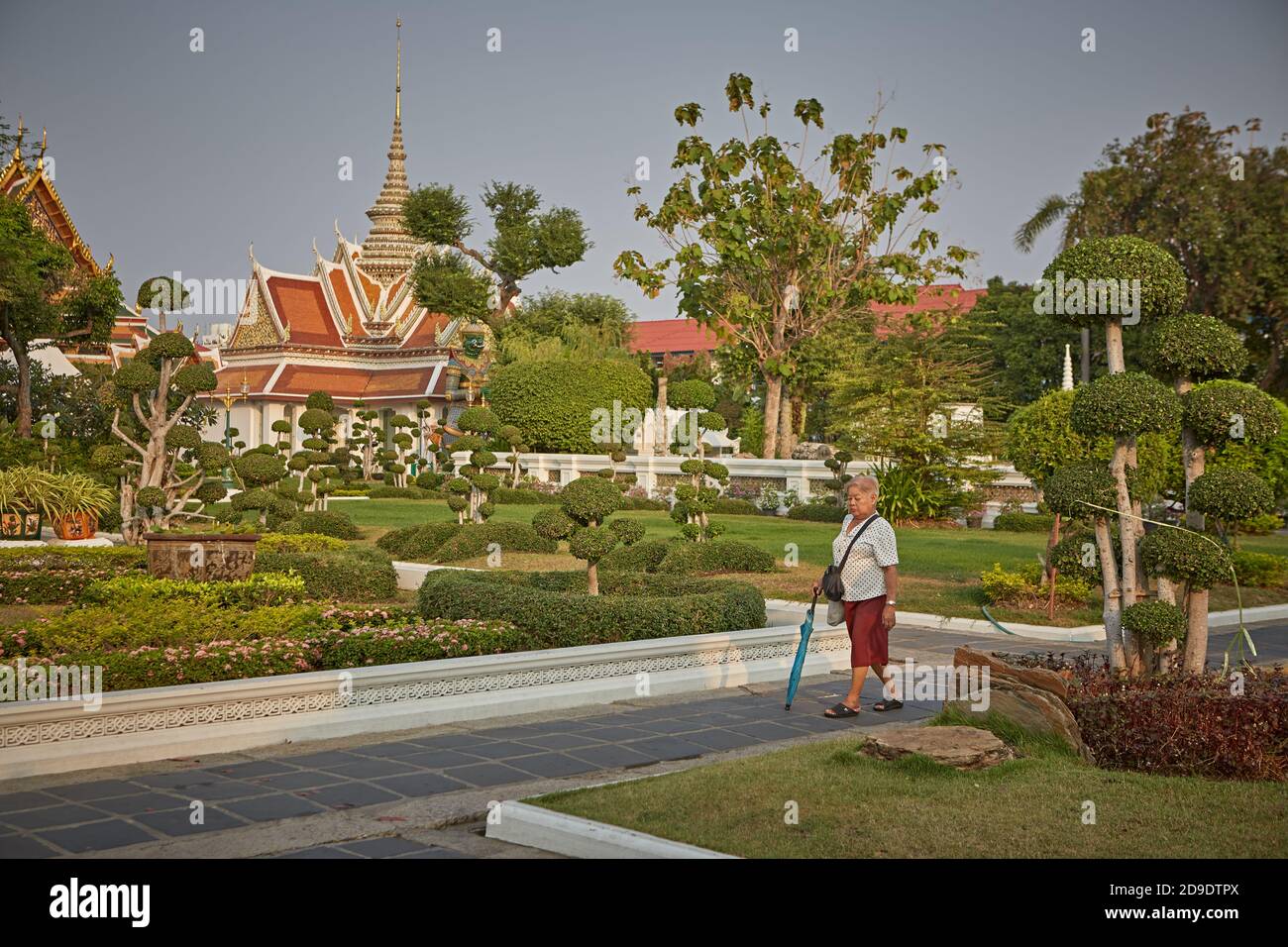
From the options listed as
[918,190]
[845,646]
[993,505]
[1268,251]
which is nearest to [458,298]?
[918,190]

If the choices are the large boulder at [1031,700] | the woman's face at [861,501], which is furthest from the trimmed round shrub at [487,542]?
the large boulder at [1031,700]

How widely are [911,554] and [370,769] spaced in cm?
1365

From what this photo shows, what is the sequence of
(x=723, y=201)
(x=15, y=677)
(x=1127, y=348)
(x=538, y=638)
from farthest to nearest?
(x=1127, y=348)
(x=723, y=201)
(x=538, y=638)
(x=15, y=677)

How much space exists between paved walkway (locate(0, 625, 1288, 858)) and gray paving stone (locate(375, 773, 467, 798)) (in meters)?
0.02

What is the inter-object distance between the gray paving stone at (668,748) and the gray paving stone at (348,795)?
1690 millimetres

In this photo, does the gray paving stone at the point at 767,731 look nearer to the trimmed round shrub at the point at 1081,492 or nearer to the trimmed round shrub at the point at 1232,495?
the trimmed round shrub at the point at 1081,492

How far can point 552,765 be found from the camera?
6996 millimetres

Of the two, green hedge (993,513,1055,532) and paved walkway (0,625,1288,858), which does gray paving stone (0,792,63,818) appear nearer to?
paved walkway (0,625,1288,858)

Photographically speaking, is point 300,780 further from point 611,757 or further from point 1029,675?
point 1029,675

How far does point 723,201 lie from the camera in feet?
101

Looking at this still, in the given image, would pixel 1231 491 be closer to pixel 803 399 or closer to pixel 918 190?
pixel 918 190

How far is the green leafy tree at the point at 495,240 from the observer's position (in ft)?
140
